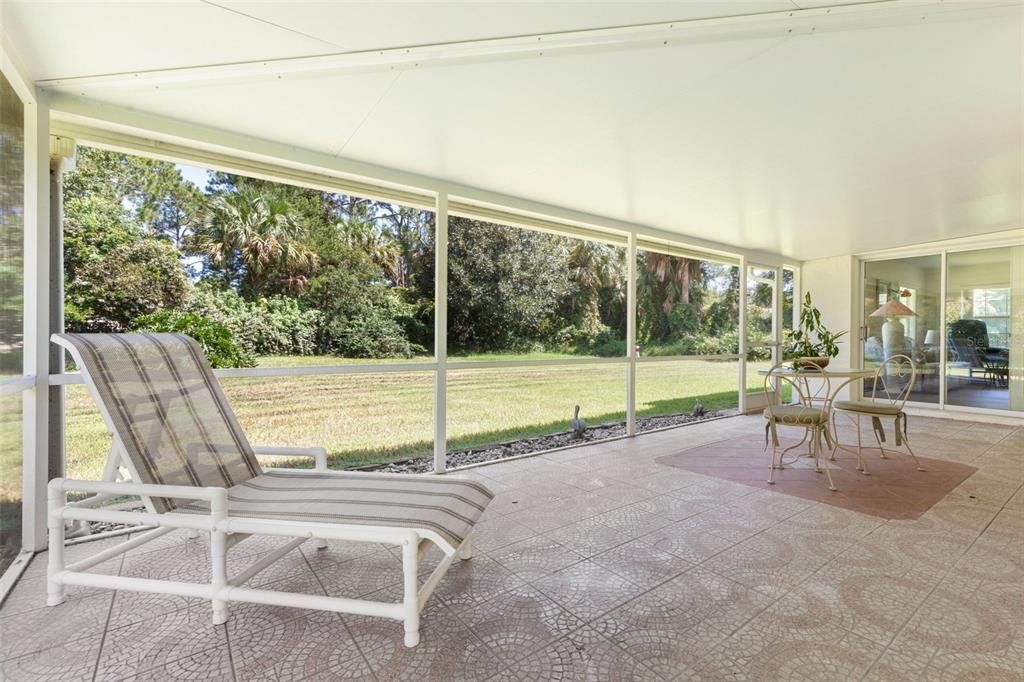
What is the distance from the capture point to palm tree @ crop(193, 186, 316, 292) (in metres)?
6.68

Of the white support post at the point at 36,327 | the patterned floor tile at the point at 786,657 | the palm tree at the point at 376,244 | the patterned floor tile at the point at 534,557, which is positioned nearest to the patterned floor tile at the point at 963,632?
the patterned floor tile at the point at 786,657

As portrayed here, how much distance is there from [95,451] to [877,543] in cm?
560

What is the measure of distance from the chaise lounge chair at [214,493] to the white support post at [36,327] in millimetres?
410

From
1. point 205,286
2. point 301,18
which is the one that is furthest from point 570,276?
point 301,18

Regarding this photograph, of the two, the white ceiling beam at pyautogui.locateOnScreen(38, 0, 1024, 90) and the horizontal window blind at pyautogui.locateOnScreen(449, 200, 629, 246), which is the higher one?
Answer: the white ceiling beam at pyautogui.locateOnScreen(38, 0, 1024, 90)

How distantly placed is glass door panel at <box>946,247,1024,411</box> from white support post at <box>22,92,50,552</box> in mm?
9497

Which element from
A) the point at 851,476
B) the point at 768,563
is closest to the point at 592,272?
the point at 851,476

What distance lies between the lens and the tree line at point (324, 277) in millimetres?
5508

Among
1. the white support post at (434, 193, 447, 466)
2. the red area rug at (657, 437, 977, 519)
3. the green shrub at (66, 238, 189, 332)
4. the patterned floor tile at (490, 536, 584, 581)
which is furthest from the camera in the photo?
the green shrub at (66, 238, 189, 332)

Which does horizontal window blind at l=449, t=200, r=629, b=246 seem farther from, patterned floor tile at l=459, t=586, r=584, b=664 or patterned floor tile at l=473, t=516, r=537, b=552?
patterned floor tile at l=459, t=586, r=584, b=664

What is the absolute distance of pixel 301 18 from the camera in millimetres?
1792

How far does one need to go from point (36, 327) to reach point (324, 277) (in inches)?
208

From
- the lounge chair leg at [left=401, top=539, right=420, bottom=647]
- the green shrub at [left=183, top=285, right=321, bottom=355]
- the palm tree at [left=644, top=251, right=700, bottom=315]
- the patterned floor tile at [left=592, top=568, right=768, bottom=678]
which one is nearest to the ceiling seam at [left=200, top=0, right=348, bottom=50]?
the lounge chair leg at [left=401, top=539, right=420, bottom=647]

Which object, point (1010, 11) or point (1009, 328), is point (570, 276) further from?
point (1010, 11)
